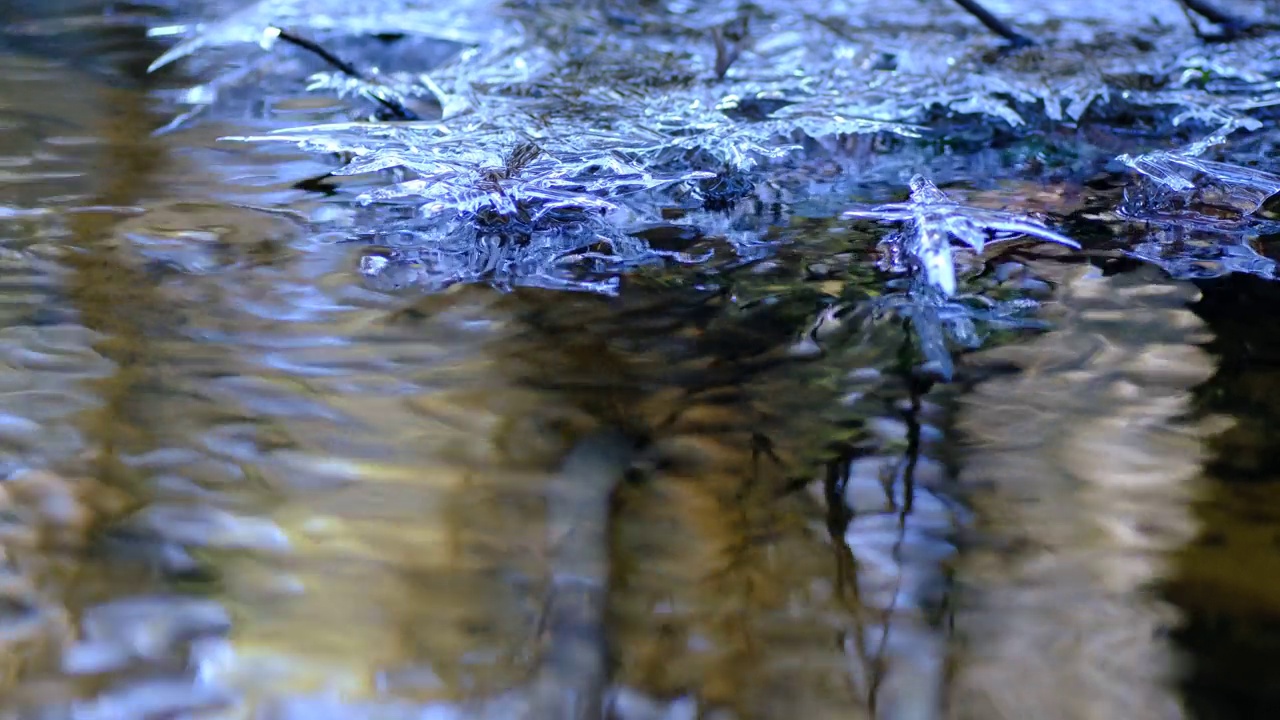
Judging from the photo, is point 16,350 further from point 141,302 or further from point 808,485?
point 808,485

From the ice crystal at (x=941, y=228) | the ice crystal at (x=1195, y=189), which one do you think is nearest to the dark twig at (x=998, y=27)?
the ice crystal at (x=1195, y=189)

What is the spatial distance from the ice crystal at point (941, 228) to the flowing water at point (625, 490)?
0.03 meters

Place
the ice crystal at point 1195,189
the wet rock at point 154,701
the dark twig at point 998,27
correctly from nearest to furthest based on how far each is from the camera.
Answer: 1. the wet rock at point 154,701
2. the ice crystal at point 1195,189
3. the dark twig at point 998,27

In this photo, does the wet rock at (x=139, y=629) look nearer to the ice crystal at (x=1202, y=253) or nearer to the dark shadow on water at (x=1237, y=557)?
the dark shadow on water at (x=1237, y=557)

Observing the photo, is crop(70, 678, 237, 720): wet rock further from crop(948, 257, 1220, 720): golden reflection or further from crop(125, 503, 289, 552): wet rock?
crop(948, 257, 1220, 720): golden reflection

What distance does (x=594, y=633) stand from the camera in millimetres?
541

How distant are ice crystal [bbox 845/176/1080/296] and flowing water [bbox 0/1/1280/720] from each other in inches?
1.3

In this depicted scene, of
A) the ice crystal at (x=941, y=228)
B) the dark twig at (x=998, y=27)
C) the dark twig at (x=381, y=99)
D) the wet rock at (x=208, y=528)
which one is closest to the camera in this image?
the wet rock at (x=208, y=528)

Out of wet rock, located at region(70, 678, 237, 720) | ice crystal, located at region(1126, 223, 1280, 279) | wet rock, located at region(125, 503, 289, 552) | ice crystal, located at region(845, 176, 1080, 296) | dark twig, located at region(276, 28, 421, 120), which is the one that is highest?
dark twig, located at region(276, 28, 421, 120)

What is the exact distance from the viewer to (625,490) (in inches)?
25.3

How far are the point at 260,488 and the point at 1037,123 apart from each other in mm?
1227

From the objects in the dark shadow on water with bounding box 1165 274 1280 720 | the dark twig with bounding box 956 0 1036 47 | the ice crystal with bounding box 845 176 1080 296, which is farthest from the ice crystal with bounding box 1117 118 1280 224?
the dark twig with bounding box 956 0 1036 47

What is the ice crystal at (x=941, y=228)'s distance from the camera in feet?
2.98

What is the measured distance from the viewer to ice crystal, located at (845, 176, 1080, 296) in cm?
91
